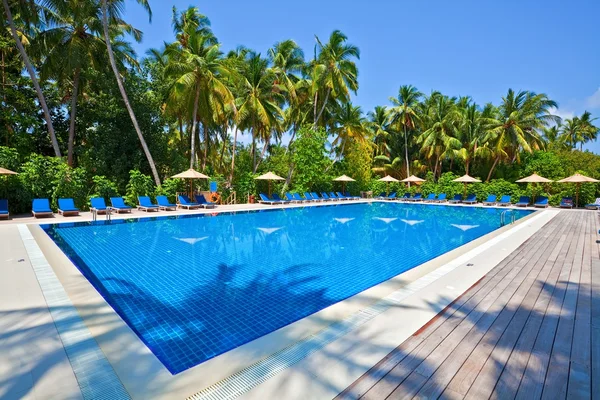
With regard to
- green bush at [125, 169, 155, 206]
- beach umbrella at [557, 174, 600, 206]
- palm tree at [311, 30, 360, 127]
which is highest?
palm tree at [311, 30, 360, 127]

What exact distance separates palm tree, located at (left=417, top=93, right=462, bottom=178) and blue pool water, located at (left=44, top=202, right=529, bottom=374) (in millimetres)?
15206

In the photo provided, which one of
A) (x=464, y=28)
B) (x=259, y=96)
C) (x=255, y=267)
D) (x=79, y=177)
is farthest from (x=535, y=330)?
(x=259, y=96)

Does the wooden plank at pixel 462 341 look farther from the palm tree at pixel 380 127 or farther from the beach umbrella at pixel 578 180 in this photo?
the palm tree at pixel 380 127

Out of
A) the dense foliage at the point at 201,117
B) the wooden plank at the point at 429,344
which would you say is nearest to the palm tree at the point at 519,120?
the dense foliage at the point at 201,117

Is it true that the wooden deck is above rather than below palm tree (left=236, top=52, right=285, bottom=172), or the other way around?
below

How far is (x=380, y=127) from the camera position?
31.5m

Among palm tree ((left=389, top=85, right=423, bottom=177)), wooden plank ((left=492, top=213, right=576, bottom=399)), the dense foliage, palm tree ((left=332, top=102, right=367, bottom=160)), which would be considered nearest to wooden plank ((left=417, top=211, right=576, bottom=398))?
wooden plank ((left=492, top=213, right=576, bottom=399))

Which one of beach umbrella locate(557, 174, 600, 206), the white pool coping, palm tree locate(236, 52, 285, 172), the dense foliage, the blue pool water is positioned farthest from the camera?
palm tree locate(236, 52, 285, 172)

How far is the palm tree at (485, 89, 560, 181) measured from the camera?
77.8 feet

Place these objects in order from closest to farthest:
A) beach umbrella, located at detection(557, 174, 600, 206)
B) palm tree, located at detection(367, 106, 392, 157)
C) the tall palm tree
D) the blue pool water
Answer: the blue pool water < the tall palm tree < beach umbrella, located at detection(557, 174, 600, 206) < palm tree, located at detection(367, 106, 392, 157)

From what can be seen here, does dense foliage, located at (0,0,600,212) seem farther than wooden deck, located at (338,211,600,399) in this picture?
Yes

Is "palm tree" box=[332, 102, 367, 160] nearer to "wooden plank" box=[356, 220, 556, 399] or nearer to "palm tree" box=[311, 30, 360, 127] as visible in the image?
"palm tree" box=[311, 30, 360, 127]

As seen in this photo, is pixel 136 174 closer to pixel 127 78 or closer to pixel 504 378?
pixel 127 78

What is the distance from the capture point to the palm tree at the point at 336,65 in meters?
22.0
